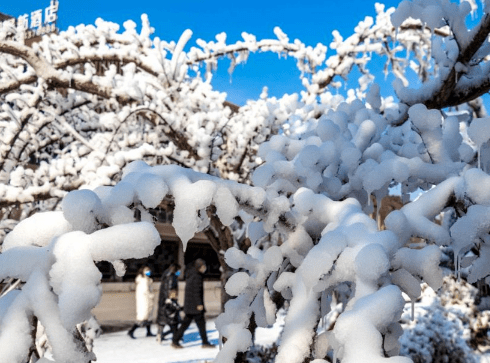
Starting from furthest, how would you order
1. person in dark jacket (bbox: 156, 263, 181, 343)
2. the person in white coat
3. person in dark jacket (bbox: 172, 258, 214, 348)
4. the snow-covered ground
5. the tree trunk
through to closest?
1. the person in white coat
2. person in dark jacket (bbox: 156, 263, 181, 343)
3. person in dark jacket (bbox: 172, 258, 214, 348)
4. the snow-covered ground
5. the tree trunk

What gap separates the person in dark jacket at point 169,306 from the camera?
10203 mm

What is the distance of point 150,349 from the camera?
962 cm

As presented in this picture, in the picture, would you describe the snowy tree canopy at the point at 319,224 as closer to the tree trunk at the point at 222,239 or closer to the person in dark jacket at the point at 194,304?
the tree trunk at the point at 222,239

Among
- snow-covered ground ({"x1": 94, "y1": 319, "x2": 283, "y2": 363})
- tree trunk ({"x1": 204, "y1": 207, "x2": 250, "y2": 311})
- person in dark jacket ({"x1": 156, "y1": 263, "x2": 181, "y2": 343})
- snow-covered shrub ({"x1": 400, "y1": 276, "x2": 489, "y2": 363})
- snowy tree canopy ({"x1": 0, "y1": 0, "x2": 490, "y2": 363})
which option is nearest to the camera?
snowy tree canopy ({"x1": 0, "y1": 0, "x2": 490, "y2": 363})

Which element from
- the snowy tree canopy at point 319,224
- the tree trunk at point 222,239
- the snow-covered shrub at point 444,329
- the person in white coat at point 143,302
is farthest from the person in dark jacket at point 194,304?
the snowy tree canopy at point 319,224

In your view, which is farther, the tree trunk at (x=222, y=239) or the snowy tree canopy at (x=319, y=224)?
the tree trunk at (x=222, y=239)

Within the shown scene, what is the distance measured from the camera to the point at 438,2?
2373 mm

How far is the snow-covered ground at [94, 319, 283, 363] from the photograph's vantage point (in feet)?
28.0

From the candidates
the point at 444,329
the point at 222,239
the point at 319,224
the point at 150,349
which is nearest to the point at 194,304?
the point at 150,349

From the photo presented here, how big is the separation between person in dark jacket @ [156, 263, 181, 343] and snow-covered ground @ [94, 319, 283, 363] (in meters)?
0.38

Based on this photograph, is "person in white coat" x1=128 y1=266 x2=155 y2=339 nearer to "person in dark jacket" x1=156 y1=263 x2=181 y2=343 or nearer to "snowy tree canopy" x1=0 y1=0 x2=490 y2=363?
"person in dark jacket" x1=156 y1=263 x2=181 y2=343

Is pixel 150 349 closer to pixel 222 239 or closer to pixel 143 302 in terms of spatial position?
pixel 143 302

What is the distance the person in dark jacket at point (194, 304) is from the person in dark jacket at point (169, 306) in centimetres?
48

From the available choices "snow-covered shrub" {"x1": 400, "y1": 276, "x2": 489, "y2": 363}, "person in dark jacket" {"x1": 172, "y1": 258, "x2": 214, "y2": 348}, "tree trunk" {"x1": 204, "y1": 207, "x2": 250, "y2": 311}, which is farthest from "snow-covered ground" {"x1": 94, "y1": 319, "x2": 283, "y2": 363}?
"snow-covered shrub" {"x1": 400, "y1": 276, "x2": 489, "y2": 363}
